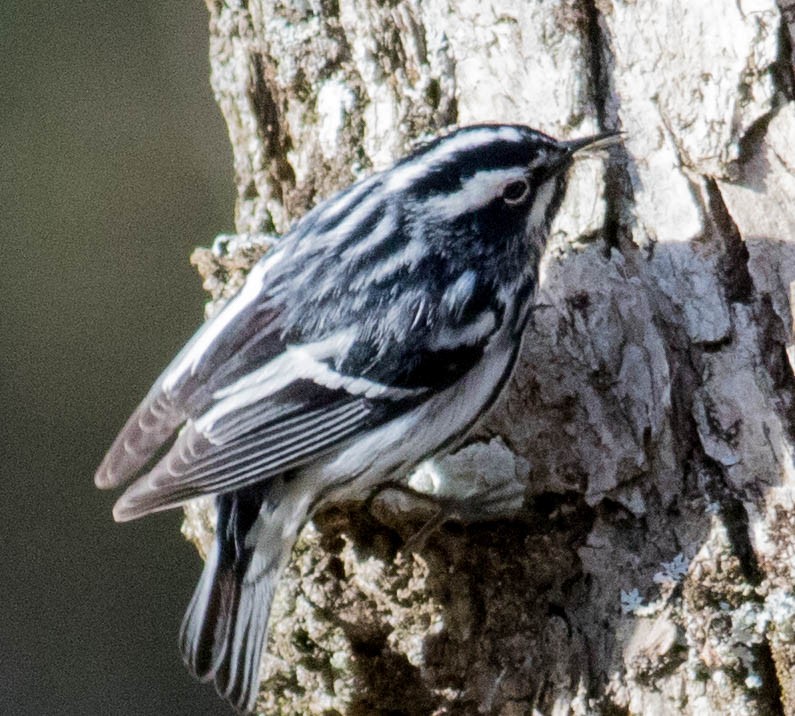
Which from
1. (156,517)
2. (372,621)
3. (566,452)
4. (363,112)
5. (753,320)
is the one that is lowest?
(156,517)

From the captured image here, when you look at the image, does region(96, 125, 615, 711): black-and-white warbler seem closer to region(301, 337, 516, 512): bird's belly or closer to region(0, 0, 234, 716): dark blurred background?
region(301, 337, 516, 512): bird's belly

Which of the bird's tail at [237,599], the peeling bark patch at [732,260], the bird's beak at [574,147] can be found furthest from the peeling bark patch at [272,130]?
the peeling bark patch at [732,260]

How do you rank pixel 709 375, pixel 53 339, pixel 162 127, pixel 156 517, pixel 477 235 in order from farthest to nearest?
1. pixel 162 127
2. pixel 53 339
3. pixel 156 517
4. pixel 477 235
5. pixel 709 375

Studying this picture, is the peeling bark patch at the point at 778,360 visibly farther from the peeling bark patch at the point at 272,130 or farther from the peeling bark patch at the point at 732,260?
the peeling bark patch at the point at 272,130

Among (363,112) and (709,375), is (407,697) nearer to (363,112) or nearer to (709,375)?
(709,375)

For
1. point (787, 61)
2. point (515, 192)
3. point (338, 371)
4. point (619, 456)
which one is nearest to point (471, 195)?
point (515, 192)

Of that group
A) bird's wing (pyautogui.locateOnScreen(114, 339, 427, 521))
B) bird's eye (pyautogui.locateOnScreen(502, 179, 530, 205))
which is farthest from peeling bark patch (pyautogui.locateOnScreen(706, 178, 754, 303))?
bird's wing (pyautogui.locateOnScreen(114, 339, 427, 521))

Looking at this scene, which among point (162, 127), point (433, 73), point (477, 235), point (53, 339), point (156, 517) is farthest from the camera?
point (162, 127)

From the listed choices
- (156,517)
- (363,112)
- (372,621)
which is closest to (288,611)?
(372,621)
